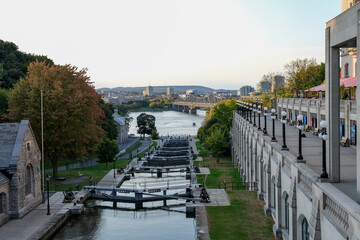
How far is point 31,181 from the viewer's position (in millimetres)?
31000

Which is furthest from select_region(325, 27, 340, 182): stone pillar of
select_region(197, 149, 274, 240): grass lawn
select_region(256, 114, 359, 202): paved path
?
select_region(197, 149, 274, 240): grass lawn

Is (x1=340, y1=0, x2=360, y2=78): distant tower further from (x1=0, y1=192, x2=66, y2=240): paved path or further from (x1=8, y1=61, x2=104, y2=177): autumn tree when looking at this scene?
(x1=0, y1=192, x2=66, y2=240): paved path

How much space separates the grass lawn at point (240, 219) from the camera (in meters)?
22.4

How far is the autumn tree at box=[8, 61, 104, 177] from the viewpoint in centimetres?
3875

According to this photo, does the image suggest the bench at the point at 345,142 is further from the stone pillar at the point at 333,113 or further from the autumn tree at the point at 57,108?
the autumn tree at the point at 57,108

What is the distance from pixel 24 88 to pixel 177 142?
180ft

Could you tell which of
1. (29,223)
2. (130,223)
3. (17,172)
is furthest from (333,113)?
(17,172)

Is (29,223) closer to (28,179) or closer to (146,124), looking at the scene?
(28,179)

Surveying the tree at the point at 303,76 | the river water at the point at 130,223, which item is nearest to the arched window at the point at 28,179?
the river water at the point at 130,223

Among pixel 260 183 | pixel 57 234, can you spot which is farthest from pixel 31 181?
pixel 260 183

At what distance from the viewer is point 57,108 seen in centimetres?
3969

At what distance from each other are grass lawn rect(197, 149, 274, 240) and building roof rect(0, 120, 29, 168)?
14.3 metres

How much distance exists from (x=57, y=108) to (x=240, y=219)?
22.8 m

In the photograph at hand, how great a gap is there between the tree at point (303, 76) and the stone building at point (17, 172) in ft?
161
